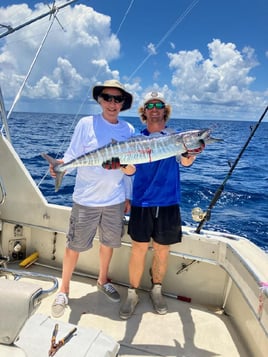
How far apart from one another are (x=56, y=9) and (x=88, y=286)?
2.84 meters

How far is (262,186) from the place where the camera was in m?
10.1

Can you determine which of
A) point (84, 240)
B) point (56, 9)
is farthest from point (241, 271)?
point (56, 9)

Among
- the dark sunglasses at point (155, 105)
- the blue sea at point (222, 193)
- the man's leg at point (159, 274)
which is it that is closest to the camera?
the dark sunglasses at point (155, 105)

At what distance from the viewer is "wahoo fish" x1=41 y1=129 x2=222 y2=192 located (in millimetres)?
2367

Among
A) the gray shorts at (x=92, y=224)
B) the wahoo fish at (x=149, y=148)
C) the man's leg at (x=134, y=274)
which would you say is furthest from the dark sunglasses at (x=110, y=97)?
the man's leg at (x=134, y=274)

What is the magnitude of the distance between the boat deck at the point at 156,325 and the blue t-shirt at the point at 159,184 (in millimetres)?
953

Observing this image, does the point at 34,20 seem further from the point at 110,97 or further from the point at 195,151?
the point at 195,151

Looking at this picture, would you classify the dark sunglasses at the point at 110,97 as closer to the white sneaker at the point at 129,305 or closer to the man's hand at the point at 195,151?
the man's hand at the point at 195,151

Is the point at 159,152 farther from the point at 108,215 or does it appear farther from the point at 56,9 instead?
the point at 56,9

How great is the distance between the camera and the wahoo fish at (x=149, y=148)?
237cm

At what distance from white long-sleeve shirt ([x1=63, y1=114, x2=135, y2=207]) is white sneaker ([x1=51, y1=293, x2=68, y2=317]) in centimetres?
80

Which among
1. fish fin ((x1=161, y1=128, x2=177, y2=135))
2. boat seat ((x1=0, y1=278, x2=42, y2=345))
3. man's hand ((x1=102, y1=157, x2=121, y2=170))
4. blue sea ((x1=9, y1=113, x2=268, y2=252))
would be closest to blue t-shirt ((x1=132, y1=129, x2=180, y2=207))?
fish fin ((x1=161, y1=128, x2=177, y2=135))

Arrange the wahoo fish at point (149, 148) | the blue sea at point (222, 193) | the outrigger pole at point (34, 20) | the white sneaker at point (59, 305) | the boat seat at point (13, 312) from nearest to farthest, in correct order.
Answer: the boat seat at point (13, 312)
the wahoo fish at point (149, 148)
the white sneaker at point (59, 305)
the outrigger pole at point (34, 20)
the blue sea at point (222, 193)

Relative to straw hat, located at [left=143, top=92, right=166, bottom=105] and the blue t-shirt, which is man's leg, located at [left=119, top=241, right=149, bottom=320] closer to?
the blue t-shirt
